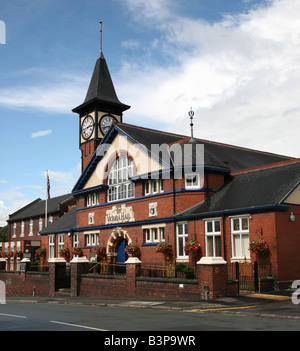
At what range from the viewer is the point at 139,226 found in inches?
1208

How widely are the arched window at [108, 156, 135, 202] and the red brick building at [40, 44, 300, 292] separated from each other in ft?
0.25

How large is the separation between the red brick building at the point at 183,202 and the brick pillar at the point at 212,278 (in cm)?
20

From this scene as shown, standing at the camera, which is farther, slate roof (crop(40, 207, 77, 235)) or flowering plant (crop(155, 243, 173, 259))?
slate roof (crop(40, 207, 77, 235))

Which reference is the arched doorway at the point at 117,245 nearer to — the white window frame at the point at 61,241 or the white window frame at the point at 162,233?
the white window frame at the point at 162,233

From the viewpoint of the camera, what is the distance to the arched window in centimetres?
3216

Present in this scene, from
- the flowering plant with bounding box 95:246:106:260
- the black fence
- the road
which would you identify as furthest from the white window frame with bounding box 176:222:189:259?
the road

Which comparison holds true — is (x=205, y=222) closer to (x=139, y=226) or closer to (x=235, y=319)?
(x=139, y=226)

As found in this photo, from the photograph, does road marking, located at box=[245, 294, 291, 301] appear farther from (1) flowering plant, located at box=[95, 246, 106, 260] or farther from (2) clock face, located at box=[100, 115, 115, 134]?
(2) clock face, located at box=[100, 115, 115, 134]

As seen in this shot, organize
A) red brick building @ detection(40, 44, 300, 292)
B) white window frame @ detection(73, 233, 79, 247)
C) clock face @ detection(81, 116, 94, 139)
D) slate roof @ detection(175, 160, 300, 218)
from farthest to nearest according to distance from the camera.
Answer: clock face @ detection(81, 116, 94, 139) < white window frame @ detection(73, 233, 79, 247) < slate roof @ detection(175, 160, 300, 218) < red brick building @ detection(40, 44, 300, 292)

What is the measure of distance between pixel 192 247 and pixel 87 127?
24302mm

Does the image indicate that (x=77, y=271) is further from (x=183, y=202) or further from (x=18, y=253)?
(x=18, y=253)

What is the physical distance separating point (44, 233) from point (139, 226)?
17.1 metres

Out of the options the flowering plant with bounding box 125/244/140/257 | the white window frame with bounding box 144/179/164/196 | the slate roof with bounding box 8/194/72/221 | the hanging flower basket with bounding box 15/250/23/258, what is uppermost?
the slate roof with bounding box 8/194/72/221
